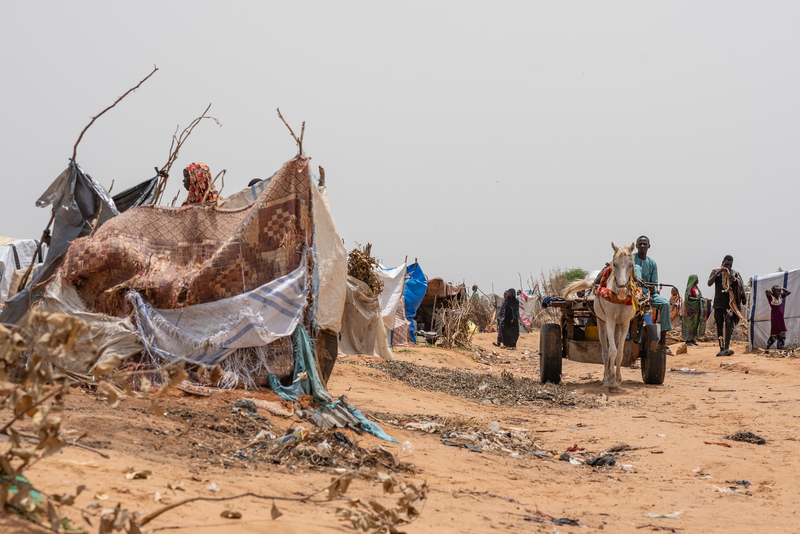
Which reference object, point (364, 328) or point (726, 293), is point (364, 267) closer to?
point (364, 328)

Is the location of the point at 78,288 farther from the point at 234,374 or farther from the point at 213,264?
the point at 234,374

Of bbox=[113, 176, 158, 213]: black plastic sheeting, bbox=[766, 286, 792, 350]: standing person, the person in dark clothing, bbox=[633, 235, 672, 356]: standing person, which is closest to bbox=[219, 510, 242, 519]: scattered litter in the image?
bbox=[113, 176, 158, 213]: black plastic sheeting

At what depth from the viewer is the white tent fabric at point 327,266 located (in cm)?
620

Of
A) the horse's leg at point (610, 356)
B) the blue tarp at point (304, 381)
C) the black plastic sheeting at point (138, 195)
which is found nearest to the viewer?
the blue tarp at point (304, 381)

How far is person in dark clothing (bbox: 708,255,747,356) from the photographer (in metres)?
16.3

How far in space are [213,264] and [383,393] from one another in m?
3.52

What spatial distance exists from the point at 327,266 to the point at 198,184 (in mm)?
2053

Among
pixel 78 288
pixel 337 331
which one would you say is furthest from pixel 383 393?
pixel 78 288

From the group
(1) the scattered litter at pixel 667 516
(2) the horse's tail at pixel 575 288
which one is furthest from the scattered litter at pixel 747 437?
(2) the horse's tail at pixel 575 288

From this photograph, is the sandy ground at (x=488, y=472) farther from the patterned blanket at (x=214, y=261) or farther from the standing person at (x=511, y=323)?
the standing person at (x=511, y=323)

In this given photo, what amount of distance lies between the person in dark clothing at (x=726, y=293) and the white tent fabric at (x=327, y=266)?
43.3 ft

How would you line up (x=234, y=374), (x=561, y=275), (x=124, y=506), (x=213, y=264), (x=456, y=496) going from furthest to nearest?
(x=561, y=275) → (x=213, y=264) → (x=234, y=374) → (x=456, y=496) → (x=124, y=506)

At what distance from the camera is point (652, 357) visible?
1067cm

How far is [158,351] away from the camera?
5840 mm
